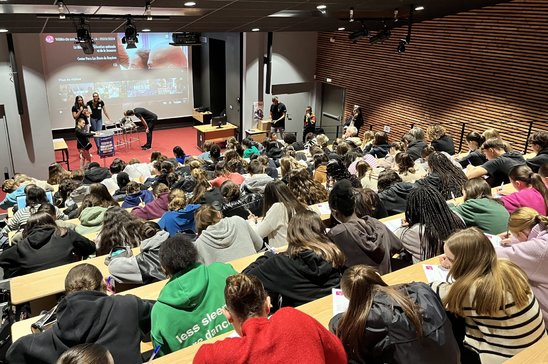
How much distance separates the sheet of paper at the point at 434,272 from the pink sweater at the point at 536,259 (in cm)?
41

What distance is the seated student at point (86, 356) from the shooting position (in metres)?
1.67

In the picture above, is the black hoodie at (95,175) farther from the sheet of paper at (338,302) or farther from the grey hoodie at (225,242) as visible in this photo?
the sheet of paper at (338,302)

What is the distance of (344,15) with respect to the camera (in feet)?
30.0

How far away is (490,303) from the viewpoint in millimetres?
2141

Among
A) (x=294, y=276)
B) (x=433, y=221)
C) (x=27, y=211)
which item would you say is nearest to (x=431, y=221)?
(x=433, y=221)

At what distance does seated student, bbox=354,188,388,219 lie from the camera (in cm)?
398

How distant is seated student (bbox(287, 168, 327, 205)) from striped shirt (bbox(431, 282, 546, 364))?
2802mm

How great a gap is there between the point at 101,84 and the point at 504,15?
10.7 metres

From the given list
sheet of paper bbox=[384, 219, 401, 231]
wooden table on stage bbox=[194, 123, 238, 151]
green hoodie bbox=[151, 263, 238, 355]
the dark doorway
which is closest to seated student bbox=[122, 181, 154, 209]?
sheet of paper bbox=[384, 219, 401, 231]

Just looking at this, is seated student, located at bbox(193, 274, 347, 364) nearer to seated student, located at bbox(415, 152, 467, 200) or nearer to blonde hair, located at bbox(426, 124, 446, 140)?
seated student, located at bbox(415, 152, 467, 200)

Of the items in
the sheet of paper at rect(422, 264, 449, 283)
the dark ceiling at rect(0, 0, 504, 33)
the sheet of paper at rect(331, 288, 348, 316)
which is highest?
the dark ceiling at rect(0, 0, 504, 33)

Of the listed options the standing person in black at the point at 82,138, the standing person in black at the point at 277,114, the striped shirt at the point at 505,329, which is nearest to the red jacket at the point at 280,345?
the striped shirt at the point at 505,329

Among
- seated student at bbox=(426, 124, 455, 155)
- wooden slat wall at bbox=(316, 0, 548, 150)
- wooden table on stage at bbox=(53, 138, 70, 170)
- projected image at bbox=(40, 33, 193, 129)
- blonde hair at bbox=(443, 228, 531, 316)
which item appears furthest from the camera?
projected image at bbox=(40, 33, 193, 129)

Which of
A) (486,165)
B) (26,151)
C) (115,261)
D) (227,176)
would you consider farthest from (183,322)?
(26,151)
